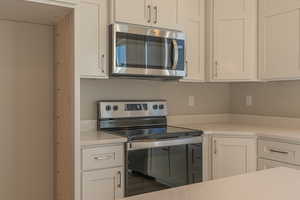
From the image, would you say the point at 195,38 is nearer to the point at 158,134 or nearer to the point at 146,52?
the point at 146,52

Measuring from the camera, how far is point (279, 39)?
284 centimetres

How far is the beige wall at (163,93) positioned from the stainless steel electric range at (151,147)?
0.10m

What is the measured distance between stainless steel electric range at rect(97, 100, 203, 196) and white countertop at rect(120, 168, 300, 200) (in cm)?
119

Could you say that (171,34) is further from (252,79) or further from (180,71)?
(252,79)

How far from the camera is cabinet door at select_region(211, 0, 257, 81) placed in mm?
3027

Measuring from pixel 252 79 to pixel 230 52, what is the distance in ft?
1.18

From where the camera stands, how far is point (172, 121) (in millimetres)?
3283

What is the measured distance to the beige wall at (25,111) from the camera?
7.75 feet

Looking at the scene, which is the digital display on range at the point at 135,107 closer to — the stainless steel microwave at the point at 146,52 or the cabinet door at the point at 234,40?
the stainless steel microwave at the point at 146,52

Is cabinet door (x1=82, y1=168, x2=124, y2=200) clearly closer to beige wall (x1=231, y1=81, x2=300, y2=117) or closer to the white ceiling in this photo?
the white ceiling

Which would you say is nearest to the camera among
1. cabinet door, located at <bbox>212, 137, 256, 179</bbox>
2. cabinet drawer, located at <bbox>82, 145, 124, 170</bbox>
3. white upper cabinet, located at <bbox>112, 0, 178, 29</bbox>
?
cabinet drawer, located at <bbox>82, 145, 124, 170</bbox>

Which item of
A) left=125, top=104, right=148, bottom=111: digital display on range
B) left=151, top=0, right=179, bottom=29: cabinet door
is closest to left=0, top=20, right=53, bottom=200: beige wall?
left=125, top=104, right=148, bottom=111: digital display on range

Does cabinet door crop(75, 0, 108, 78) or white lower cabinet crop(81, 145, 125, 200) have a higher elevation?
cabinet door crop(75, 0, 108, 78)

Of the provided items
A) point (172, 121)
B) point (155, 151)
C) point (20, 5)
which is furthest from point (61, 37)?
point (172, 121)
